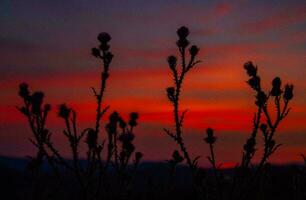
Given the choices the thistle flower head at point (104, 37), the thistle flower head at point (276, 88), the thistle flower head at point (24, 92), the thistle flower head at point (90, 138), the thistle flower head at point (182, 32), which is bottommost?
the thistle flower head at point (90, 138)

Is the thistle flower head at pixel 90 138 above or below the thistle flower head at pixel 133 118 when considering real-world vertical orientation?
below

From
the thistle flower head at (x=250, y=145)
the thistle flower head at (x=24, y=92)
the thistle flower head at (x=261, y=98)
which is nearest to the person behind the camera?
the thistle flower head at (x=24, y=92)

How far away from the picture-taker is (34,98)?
6.42m

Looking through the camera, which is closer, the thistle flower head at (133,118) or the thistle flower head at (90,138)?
the thistle flower head at (90,138)

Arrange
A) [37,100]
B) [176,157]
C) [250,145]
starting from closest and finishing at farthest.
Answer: [37,100], [250,145], [176,157]

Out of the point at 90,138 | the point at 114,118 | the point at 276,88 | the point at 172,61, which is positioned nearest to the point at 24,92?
the point at 90,138

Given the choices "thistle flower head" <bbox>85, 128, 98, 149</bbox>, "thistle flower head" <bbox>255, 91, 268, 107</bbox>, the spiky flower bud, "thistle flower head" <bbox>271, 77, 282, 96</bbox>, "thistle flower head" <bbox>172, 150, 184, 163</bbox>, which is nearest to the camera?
"thistle flower head" <bbox>85, 128, 98, 149</bbox>

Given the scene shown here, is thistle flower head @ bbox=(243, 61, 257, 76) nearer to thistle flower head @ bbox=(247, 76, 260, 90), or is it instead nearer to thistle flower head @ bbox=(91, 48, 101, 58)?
thistle flower head @ bbox=(247, 76, 260, 90)

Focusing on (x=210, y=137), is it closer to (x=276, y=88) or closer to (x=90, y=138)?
(x=276, y=88)

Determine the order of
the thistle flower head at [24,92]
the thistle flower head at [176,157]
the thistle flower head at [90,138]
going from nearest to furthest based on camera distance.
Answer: the thistle flower head at [90,138] → the thistle flower head at [24,92] → the thistle flower head at [176,157]

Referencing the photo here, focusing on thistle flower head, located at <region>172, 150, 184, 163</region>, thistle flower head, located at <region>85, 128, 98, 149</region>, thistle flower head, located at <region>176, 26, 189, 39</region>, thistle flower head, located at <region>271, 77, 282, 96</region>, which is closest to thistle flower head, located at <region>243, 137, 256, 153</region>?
thistle flower head, located at <region>271, 77, 282, 96</region>

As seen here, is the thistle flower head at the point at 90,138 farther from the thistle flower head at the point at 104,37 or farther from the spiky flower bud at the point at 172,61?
the spiky flower bud at the point at 172,61

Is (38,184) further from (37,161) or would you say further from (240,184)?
(240,184)

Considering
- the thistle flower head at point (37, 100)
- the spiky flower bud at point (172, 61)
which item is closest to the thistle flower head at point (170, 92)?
the spiky flower bud at point (172, 61)
